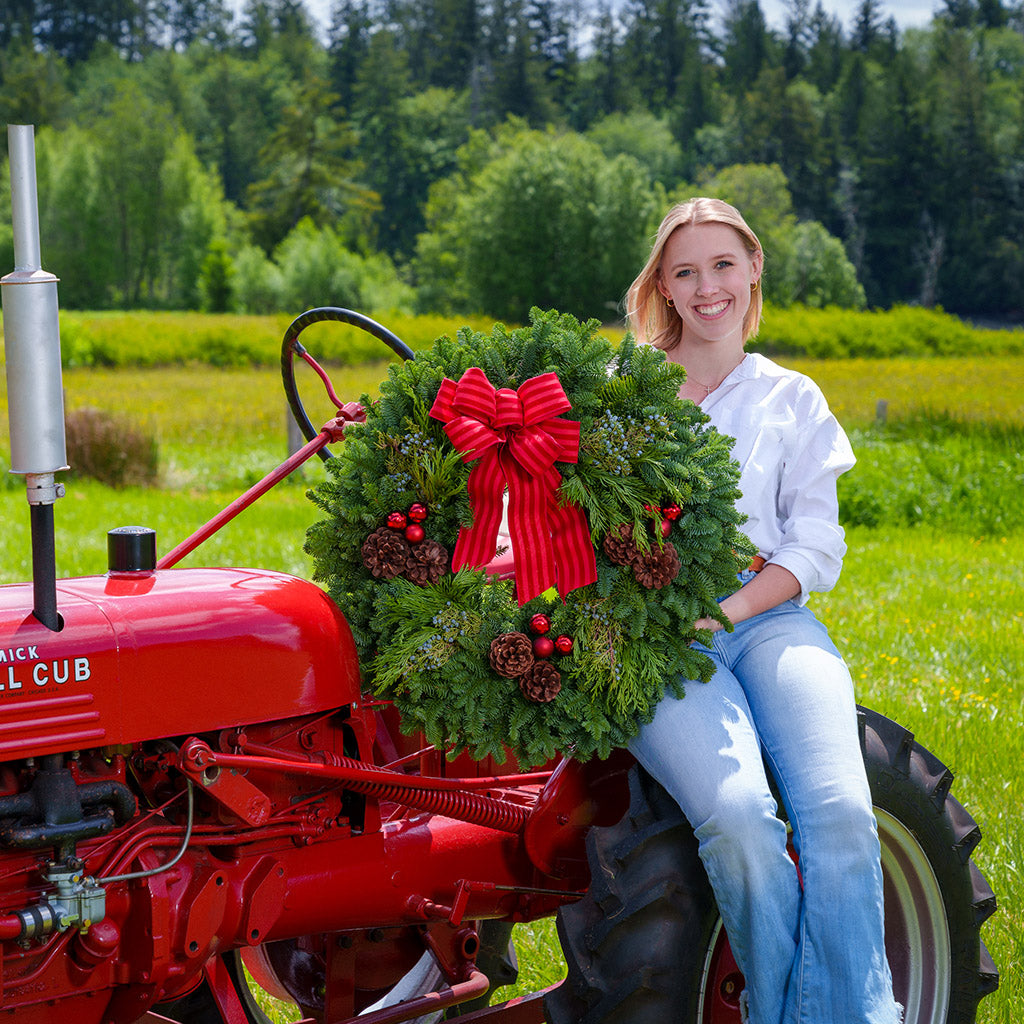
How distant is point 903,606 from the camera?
6973 mm

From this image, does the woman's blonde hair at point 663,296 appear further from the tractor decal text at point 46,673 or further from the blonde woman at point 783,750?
the tractor decal text at point 46,673

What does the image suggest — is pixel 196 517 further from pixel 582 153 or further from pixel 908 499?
pixel 582 153

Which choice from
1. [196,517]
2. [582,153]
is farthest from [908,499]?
[582,153]

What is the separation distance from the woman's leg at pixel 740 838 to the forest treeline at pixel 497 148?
2208 cm

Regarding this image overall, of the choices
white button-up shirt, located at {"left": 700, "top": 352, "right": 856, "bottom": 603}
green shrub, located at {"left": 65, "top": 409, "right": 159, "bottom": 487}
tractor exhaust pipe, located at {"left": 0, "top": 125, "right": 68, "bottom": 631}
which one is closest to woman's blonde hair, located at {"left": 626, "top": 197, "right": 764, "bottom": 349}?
white button-up shirt, located at {"left": 700, "top": 352, "right": 856, "bottom": 603}

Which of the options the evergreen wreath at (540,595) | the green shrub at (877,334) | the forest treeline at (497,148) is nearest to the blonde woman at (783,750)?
the evergreen wreath at (540,595)

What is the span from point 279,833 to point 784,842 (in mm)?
894

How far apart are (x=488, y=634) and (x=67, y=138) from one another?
5116cm

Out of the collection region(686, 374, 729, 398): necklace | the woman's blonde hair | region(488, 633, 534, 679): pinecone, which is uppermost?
the woman's blonde hair

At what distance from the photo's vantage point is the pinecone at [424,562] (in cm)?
215

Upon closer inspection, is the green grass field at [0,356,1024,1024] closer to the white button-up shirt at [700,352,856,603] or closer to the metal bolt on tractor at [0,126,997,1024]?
the metal bolt on tractor at [0,126,997,1024]

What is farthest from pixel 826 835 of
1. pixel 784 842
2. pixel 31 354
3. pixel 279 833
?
pixel 31 354

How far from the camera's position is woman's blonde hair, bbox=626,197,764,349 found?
2.71 meters

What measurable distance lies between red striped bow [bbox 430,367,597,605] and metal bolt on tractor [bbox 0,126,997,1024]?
13.6 inches
